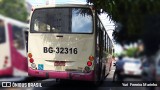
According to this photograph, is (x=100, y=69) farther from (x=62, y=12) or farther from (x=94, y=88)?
(x=62, y=12)

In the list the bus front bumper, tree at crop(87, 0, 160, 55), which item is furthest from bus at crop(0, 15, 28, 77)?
the bus front bumper

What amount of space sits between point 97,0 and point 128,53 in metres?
1.30

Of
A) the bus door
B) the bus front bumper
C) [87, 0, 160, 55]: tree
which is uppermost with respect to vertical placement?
[87, 0, 160, 55]: tree

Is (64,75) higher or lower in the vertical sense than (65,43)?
lower

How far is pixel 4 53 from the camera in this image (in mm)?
4121

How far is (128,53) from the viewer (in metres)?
4.27

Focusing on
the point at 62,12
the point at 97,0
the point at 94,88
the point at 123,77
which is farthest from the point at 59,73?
the point at 123,77

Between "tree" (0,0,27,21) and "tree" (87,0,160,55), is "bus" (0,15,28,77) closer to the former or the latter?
"tree" (0,0,27,21)

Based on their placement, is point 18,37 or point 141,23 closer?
point 141,23

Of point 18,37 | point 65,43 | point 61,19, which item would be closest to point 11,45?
point 18,37

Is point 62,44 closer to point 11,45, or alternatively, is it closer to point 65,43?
point 65,43

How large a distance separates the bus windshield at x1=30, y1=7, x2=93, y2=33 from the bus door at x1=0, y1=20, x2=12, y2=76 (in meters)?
1.78

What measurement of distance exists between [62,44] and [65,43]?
0.39ft

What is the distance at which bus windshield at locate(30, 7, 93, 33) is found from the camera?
5.97 m
